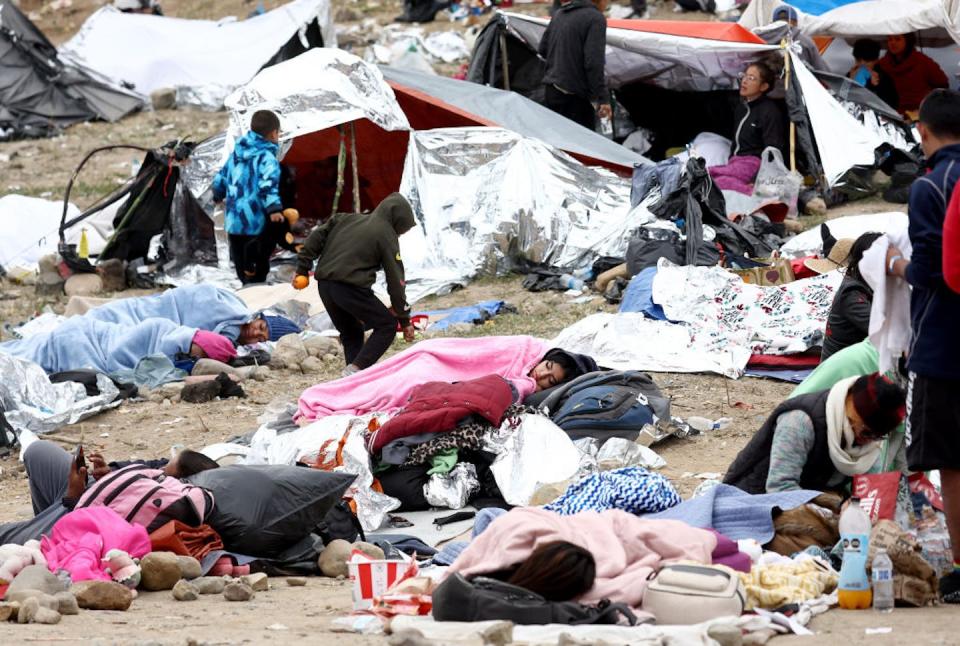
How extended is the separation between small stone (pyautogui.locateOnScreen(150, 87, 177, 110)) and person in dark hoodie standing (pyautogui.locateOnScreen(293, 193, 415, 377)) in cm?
1135

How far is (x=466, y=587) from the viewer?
13.6 ft

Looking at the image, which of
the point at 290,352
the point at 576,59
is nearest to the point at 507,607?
the point at 290,352

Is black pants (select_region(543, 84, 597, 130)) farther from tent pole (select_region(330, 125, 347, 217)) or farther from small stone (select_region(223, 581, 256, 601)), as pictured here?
small stone (select_region(223, 581, 256, 601))

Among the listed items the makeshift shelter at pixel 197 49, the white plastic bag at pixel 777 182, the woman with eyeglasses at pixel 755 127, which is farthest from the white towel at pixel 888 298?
the makeshift shelter at pixel 197 49

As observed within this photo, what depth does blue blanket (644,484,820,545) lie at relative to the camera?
16.3ft

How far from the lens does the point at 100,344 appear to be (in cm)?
905

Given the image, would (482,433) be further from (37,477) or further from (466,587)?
(466,587)

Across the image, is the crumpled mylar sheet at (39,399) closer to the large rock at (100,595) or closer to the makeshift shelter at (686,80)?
the large rock at (100,595)

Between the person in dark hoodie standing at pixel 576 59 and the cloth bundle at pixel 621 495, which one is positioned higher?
the person in dark hoodie standing at pixel 576 59

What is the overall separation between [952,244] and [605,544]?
136 cm

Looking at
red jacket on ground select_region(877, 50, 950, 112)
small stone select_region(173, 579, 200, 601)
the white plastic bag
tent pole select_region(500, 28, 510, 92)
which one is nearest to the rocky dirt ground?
small stone select_region(173, 579, 200, 601)

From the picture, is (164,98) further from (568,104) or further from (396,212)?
(396,212)

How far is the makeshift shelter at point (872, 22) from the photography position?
12.8m

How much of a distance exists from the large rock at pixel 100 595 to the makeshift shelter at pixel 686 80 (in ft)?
26.7
